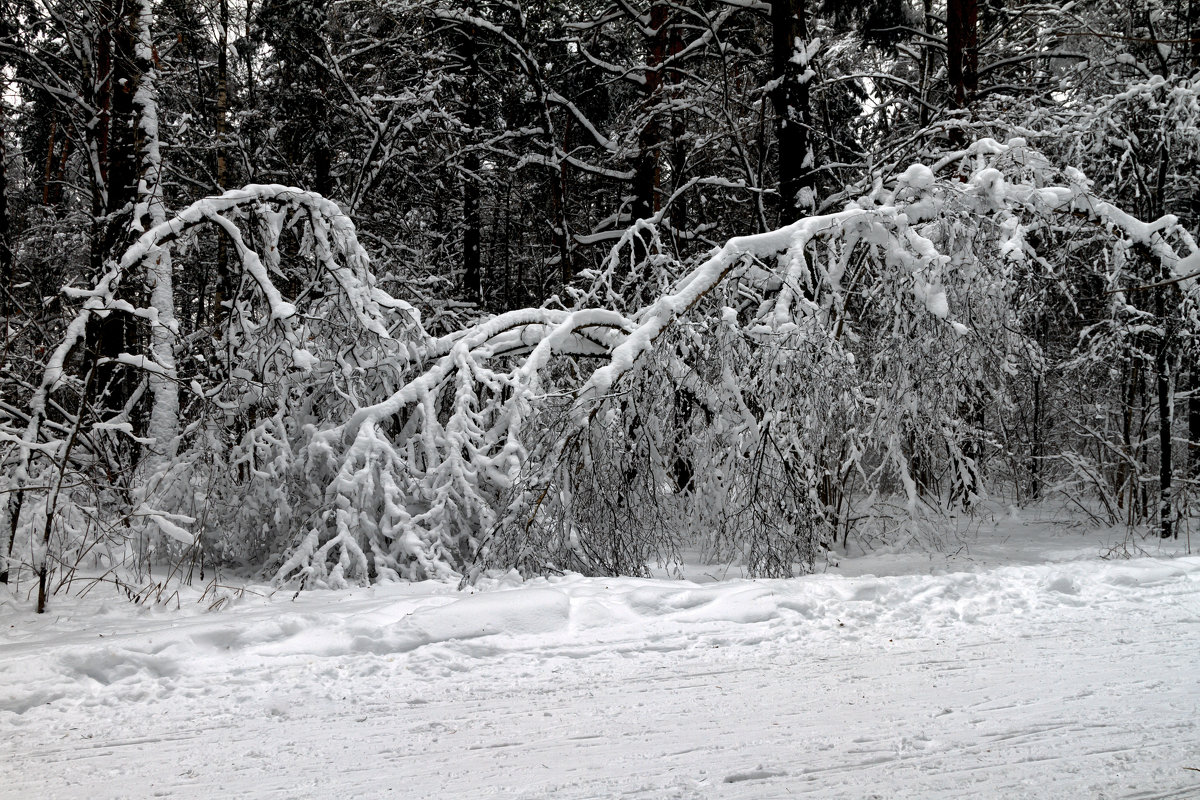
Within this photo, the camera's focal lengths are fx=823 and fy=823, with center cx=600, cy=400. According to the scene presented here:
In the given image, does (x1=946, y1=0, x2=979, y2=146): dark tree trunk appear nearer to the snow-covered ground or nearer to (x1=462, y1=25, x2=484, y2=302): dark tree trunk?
(x1=462, y1=25, x2=484, y2=302): dark tree trunk

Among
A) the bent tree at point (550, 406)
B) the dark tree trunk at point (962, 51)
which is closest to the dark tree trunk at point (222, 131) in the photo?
the bent tree at point (550, 406)

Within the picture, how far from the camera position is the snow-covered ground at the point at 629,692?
2387 mm

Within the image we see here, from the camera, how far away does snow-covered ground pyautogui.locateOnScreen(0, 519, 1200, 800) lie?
7.83 ft

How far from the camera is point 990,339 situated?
5.88 metres

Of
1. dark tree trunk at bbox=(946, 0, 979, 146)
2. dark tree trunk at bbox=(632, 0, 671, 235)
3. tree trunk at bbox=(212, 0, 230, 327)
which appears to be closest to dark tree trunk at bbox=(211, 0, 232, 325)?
tree trunk at bbox=(212, 0, 230, 327)

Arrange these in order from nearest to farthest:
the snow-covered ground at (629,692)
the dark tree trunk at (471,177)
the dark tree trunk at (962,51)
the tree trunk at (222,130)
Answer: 1. the snow-covered ground at (629,692)
2. the dark tree trunk at (962,51)
3. the tree trunk at (222,130)
4. the dark tree trunk at (471,177)

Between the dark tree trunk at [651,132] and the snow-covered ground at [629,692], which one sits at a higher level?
the dark tree trunk at [651,132]

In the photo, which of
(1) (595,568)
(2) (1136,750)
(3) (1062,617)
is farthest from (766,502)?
(2) (1136,750)

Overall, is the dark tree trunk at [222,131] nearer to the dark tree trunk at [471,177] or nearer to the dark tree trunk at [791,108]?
the dark tree trunk at [471,177]

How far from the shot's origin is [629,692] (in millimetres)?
3080

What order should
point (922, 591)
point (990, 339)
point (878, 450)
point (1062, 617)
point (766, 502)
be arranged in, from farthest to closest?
point (878, 450), point (990, 339), point (766, 502), point (922, 591), point (1062, 617)

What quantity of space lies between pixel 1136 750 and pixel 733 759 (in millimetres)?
1232

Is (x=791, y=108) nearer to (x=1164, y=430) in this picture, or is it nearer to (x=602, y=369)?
(x=602, y=369)

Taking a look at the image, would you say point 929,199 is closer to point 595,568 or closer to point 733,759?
point 595,568
